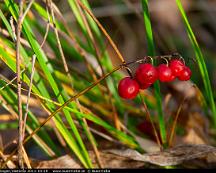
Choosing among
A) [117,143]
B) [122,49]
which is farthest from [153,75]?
[122,49]

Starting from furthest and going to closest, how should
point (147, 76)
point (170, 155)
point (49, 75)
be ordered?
point (170, 155) → point (49, 75) → point (147, 76)

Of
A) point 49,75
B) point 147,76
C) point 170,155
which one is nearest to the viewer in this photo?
point 147,76

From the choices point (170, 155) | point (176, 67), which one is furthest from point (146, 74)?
point (170, 155)

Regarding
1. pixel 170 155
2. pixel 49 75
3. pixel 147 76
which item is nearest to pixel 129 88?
pixel 147 76

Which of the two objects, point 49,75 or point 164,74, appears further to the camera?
point 49,75

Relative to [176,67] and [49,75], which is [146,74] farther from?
[49,75]

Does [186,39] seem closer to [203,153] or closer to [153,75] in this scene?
[203,153]

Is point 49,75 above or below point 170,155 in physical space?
above

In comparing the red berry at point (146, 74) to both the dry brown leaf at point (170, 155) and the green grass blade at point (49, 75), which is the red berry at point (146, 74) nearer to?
the green grass blade at point (49, 75)

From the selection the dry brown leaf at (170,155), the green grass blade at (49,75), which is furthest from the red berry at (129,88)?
the dry brown leaf at (170,155)
